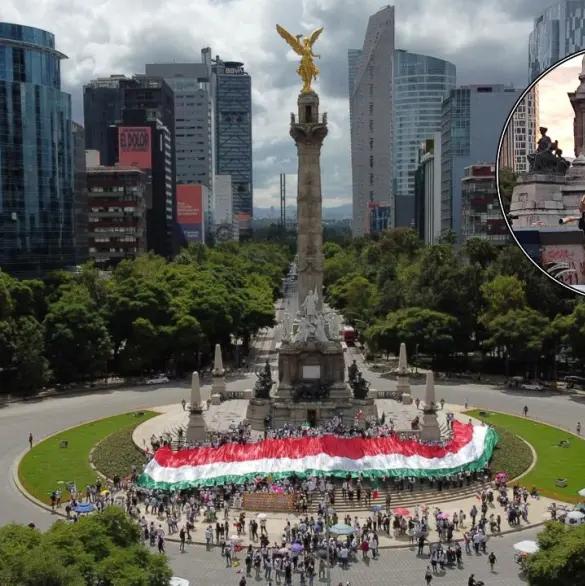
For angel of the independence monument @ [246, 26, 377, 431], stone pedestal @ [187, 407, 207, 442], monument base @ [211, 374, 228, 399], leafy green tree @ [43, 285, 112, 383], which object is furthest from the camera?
leafy green tree @ [43, 285, 112, 383]

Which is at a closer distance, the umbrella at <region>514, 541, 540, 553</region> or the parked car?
the umbrella at <region>514, 541, 540, 553</region>

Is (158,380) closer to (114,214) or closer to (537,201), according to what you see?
(537,201)

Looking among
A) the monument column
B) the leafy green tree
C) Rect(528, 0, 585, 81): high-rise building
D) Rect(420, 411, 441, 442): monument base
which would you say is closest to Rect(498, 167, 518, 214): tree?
Rect(420, 411, 441, 442): monument base

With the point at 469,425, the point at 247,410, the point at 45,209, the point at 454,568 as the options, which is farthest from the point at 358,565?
the point at 45,209

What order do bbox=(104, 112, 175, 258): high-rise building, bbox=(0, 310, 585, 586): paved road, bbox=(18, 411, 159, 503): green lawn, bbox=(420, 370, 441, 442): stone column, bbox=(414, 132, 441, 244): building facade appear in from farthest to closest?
bbox=(104, 112, 175, 258): high-rise building < bbox=(414, 132, 441, 244): building facade < bbox=(420, 370, 441, 442): stone column < bbox=(18, 411, 159, 503): green lawn < bbox=(0, 310, 585, 586): paved road

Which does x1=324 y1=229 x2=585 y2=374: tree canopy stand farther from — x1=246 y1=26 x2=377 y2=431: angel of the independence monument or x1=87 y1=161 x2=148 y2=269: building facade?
x1=87 y1=161 x2=148 y2=269: building facade

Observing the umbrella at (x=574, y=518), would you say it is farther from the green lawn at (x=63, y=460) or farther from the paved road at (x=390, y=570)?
the green lawn at (x=63, y=460)

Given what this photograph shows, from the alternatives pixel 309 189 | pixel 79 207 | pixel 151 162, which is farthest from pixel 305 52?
pixel 151 162
